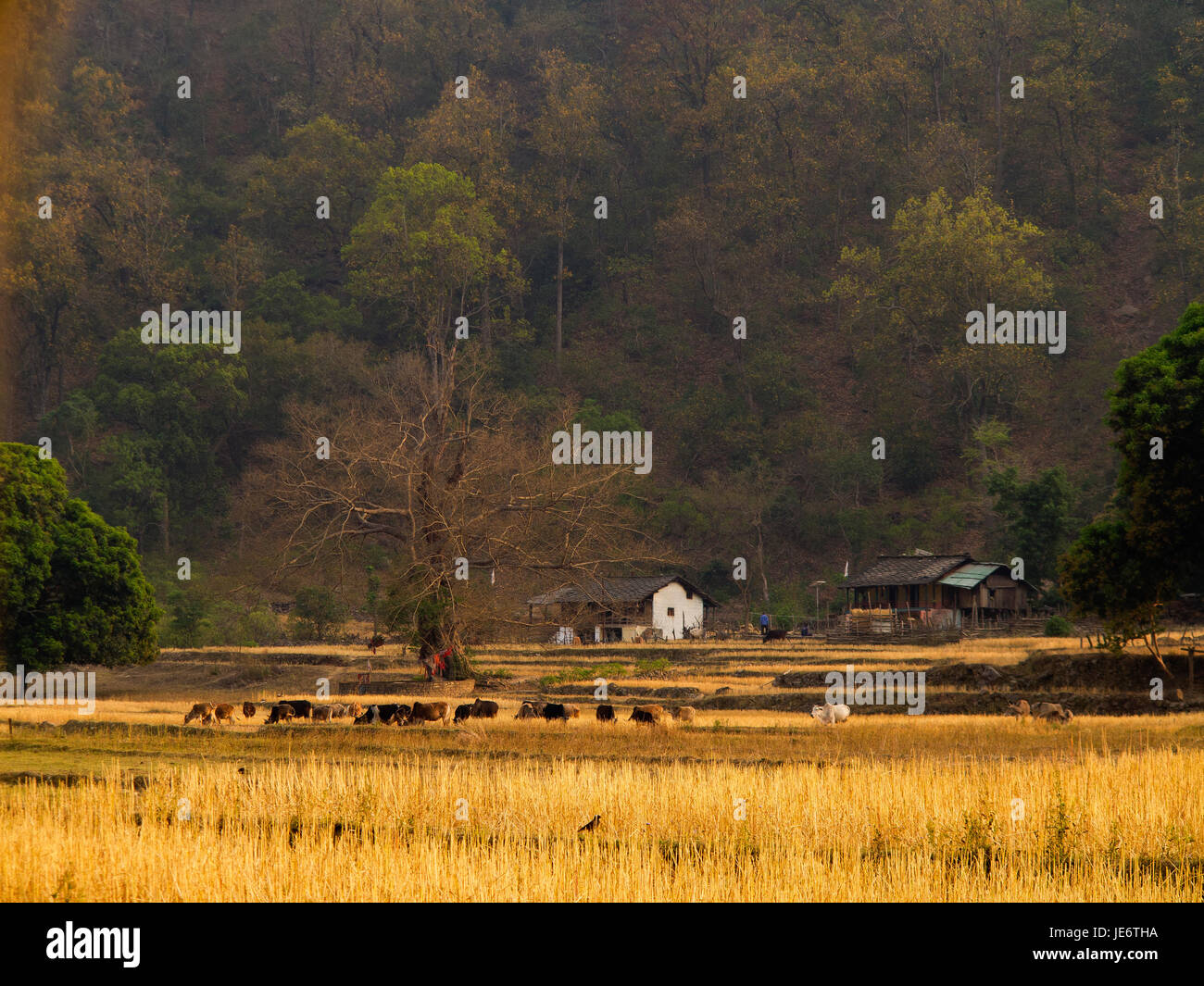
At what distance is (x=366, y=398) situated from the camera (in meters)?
86.7

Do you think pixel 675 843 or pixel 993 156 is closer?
pixel 675 843

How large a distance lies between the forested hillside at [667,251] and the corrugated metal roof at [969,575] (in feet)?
18.6

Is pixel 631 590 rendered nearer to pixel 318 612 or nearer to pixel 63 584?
pixel 318 612

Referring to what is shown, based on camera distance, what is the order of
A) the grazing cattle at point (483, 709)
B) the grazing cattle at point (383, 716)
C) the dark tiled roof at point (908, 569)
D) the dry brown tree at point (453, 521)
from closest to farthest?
the grazing cattle at point (383, 716) < the grazing cattle at point (483, 709) < the dry brown tree at point (453, 521) < the dark tiled roof at point (908, 569)

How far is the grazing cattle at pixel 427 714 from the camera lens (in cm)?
2722

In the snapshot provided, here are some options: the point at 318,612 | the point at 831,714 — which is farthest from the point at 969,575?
the point at 831,714

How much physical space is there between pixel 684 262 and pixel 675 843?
302 ft

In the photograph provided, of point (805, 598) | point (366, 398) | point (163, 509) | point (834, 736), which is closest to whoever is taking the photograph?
point (834, 736)

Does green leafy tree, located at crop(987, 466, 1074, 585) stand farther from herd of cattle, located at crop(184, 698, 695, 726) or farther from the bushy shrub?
herd of cattle, located at crop(184, 698, 695, 726)

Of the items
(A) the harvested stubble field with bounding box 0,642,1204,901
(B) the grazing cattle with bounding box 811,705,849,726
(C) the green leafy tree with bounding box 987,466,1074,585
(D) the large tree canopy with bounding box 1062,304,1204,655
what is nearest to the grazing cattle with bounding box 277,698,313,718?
(A) the harvested stubble field with bounding box 0,642,1204,901

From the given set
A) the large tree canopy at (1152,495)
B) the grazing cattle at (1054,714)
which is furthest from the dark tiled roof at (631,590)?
the grazing cattle at (1054,714)

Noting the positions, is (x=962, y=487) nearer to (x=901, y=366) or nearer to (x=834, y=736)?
→ (x=901, y=366)

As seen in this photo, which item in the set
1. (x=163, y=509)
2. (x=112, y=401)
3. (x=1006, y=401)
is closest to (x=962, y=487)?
(x=1006, y=401)

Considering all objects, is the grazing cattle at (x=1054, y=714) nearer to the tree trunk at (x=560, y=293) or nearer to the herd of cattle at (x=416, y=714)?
the herd of cattle at (x=416, y=714)
